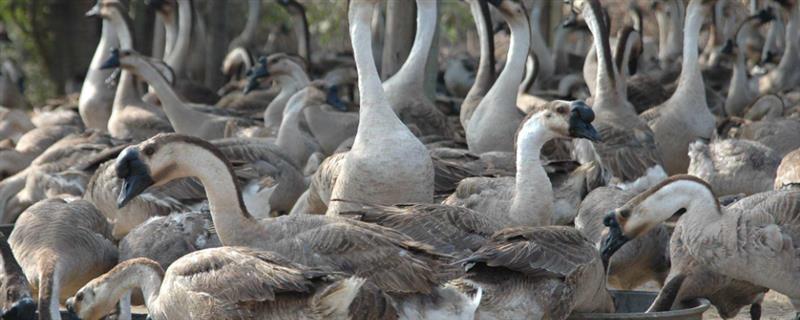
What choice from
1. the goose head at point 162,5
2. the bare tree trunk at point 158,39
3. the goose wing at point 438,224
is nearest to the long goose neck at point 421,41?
the goose wing at point 438,224

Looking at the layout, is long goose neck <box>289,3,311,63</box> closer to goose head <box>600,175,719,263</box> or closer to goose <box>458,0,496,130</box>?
goose <box>458,0,496,130</box>

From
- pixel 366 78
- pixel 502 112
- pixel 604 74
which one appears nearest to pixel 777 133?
pixel 604 74

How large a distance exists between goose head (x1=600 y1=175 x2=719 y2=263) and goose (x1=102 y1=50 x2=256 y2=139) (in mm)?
6611

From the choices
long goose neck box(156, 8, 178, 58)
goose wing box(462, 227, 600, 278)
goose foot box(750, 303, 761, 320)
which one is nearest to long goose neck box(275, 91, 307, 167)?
goose foot box(750, 303, 761, 320)

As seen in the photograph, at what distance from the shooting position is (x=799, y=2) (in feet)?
65.4

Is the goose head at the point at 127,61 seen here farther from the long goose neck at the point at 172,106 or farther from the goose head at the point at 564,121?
the goose head at the point at 564,121

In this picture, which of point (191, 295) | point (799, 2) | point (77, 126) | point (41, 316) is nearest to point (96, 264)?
point (41, 316)

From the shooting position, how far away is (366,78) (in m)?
9.84

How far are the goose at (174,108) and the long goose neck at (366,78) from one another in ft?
14.7

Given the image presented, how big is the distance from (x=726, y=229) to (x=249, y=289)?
9.75 feet

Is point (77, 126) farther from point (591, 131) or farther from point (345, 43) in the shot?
point (345, 43)

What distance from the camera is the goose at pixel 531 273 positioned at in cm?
746

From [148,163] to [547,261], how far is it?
2160 mm

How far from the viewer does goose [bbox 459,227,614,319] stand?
24.5 ft
